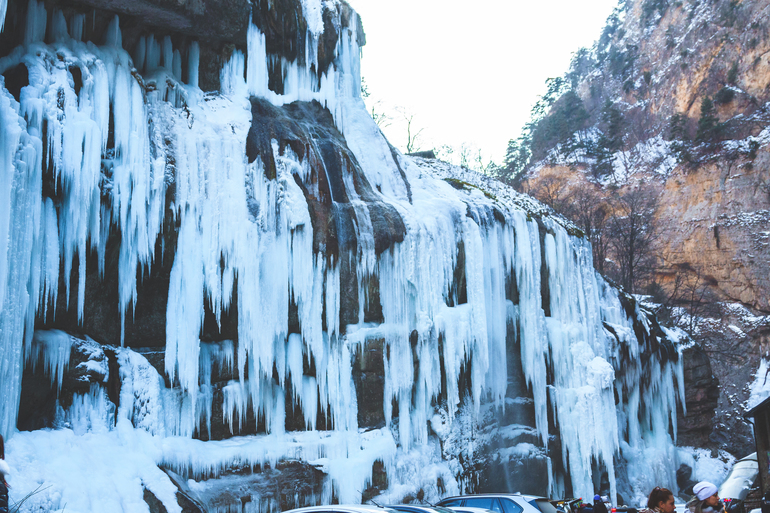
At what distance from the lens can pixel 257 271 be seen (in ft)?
34.2

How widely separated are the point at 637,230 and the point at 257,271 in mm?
26366

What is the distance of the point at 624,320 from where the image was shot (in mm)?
19328

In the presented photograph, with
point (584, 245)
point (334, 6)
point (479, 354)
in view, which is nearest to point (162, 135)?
point (334, 6)

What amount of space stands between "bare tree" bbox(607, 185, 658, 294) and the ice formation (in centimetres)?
1754

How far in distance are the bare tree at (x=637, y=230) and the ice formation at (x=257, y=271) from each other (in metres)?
17.5

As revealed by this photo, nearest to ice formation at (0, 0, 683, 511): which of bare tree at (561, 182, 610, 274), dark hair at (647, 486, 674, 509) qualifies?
dark hair at (647, 486, 674, 509)

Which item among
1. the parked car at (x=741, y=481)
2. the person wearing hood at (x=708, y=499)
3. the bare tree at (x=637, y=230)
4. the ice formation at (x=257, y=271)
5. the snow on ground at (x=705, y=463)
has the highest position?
the bare tree at (x=637, y=230)

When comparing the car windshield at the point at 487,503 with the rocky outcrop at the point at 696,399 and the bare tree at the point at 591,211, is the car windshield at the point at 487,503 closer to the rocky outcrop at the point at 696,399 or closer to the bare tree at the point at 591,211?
the rocky outcrop at the point at 696,399

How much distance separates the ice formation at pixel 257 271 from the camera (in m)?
8.38

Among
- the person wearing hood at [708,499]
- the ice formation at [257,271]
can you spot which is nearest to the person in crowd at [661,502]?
the person wearing hood at [708,499]

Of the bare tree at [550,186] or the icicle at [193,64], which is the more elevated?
the bare tree at [550,186]

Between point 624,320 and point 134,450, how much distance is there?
613 inches

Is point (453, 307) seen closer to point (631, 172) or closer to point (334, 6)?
point (334, 6)

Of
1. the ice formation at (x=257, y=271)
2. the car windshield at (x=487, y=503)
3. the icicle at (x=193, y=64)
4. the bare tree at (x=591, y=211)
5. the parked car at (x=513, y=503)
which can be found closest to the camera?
the parked car at (x=513, y=503)
